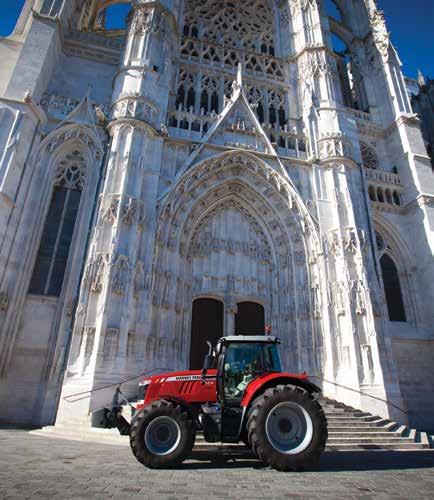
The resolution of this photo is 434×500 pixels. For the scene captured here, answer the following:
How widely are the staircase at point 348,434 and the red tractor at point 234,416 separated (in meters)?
1.85

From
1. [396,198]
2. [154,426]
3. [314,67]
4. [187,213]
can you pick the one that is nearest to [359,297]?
[187,213]

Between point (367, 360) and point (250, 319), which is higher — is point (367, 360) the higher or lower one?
the lower one

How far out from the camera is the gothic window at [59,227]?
11961 millimetres

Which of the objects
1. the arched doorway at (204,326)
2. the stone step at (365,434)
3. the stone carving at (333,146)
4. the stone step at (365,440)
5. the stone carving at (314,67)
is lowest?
the stone step at (365,440)

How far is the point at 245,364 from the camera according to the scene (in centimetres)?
576

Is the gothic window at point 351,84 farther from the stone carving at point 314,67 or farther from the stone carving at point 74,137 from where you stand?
the stone carving at point 74,137

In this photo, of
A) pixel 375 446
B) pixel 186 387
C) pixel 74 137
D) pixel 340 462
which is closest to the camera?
pixel 186 387

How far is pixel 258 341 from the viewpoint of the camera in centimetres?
586

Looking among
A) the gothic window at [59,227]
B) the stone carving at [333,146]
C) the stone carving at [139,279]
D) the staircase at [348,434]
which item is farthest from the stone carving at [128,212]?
the stone carving at [333,146]

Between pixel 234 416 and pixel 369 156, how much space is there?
58.9ft

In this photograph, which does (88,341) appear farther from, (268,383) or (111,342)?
Result: (268,383)

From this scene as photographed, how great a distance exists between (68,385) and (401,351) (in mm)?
12960

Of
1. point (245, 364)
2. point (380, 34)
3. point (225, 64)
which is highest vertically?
point (380, 34)

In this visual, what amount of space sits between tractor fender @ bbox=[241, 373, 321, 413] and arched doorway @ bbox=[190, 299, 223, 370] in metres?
7.69
